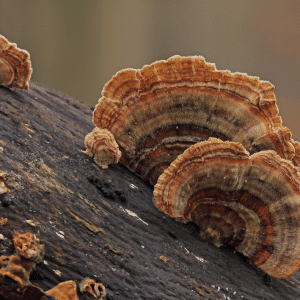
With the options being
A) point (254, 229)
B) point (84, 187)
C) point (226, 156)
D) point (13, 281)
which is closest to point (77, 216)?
point (84, 187)

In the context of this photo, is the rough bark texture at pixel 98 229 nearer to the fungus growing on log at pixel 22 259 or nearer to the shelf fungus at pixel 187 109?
the fungus growing on log at pixel 22 259

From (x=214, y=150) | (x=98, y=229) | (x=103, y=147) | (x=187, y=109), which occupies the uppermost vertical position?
(x=187, y=109)

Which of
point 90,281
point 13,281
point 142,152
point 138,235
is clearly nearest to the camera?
point 13,281

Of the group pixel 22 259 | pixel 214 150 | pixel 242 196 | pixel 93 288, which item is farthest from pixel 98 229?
pixel 242 196

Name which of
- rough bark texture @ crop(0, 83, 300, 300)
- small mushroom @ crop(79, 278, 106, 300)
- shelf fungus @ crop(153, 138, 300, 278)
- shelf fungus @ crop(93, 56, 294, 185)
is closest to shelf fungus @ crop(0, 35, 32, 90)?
rough bark texture @ crop(0, 83, 300, 300)

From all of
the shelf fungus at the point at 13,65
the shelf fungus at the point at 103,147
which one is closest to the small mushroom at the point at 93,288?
the shelf fungus at the point at 103,147

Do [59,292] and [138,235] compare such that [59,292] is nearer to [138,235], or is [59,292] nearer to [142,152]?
[138,235]

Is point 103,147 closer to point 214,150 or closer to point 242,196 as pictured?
point 214,150
